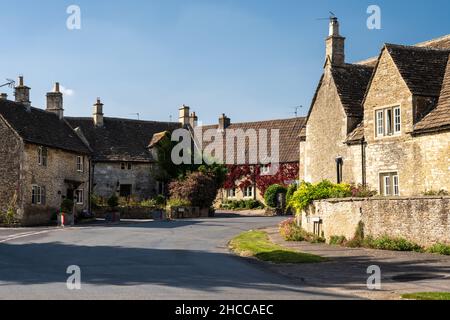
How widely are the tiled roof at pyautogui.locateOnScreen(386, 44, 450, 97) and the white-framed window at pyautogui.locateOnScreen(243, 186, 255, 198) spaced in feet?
104

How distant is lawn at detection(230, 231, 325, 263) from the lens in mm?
20280

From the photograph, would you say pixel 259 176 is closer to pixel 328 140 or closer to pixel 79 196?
pixel 79 196

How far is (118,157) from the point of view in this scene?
57469mm

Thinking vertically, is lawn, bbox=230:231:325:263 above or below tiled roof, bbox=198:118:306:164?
below

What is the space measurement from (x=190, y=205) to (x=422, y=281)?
1433 inches

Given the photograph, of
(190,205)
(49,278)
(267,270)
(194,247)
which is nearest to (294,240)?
(194,247)

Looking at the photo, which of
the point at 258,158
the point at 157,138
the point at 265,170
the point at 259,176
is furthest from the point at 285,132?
the point at 157,138

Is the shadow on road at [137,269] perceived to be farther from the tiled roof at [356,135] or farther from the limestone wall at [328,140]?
the limestone wall at [328,140]

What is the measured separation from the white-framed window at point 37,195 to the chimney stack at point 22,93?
752 cm

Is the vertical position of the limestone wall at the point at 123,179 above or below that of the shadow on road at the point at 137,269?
above

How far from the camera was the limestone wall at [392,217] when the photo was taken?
67.9 ft

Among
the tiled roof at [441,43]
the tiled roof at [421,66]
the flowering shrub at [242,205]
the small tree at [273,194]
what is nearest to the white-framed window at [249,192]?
the flowering shrub at [242,205]

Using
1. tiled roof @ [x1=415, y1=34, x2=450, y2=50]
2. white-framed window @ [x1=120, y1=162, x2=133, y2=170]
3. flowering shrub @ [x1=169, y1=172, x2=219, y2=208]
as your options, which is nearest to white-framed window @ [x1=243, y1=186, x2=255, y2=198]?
flowering shrub @ [x1=169, y1=172, x2=219, y2=208]

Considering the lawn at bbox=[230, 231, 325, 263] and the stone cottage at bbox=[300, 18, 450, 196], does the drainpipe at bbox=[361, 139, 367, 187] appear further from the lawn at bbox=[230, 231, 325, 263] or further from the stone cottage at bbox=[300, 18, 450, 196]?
the lawn at bbox=[230, 231, 325, 263]
